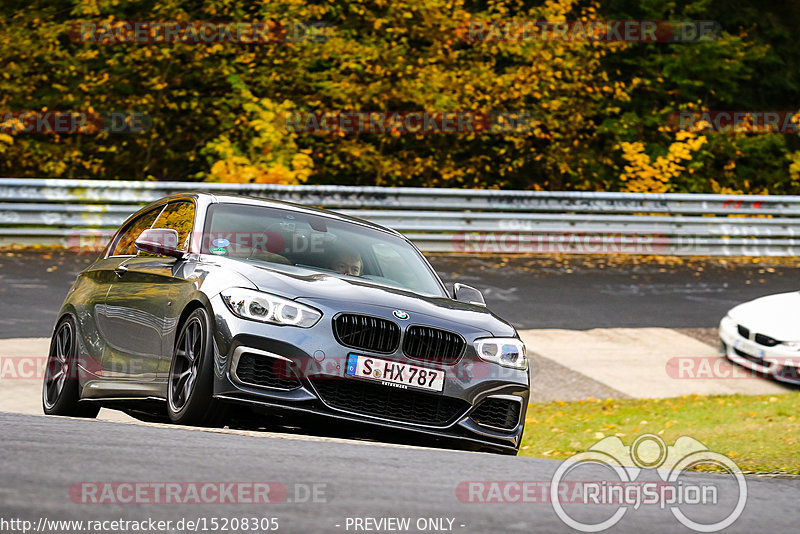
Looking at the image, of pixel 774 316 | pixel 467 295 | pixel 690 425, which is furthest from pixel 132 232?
pixel 774 316

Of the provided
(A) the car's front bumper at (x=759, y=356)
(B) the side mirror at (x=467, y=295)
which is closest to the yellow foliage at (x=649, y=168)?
(A) the car's front bumper at (x=759, y=356)

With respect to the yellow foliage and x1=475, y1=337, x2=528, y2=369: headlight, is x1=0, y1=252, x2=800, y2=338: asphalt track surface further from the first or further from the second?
x1=475, y1=337, x2=528, y2=369: headlight

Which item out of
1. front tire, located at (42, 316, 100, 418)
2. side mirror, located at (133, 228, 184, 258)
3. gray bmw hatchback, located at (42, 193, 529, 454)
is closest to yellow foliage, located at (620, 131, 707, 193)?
gray bmw hatchback, located at (42, 193, 529, 454)

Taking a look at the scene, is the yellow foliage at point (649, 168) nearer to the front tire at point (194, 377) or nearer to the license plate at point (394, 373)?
the license plate at point (394, 373)

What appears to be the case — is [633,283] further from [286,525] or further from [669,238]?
[286,525]

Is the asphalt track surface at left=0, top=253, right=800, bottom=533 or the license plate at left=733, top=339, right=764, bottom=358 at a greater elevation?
the asphalt track surface at left=0, top=253, right=800, bottom=533

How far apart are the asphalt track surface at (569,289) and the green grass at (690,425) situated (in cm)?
316

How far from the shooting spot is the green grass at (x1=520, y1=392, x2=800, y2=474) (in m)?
8.47

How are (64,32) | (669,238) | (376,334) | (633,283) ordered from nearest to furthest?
(376,334)
(633,283)
(669,238)
(64,32)

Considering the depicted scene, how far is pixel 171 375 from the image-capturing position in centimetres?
661

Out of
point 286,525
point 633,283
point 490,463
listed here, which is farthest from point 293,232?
point 633,283

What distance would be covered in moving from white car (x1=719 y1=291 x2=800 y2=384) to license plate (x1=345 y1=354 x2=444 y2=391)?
23.1 ft

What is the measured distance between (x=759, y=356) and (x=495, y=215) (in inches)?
296

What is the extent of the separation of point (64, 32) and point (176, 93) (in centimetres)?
236
